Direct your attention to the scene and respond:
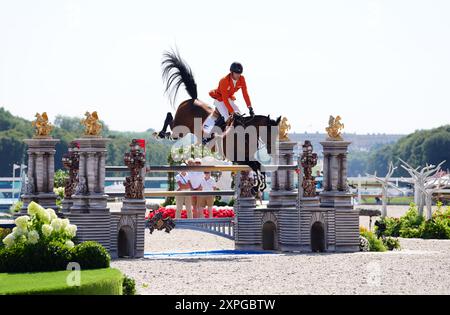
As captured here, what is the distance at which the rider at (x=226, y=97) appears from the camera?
29.8 meters

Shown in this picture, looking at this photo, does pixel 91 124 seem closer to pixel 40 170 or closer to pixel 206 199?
pixel 40 170

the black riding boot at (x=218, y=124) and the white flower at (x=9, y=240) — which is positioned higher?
the black riding boot at (x=218, y=124)

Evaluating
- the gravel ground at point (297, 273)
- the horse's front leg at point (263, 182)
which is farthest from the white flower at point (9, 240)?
the horse's front leg at point (263, 182)

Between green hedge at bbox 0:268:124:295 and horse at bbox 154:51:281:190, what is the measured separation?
9.03 meters

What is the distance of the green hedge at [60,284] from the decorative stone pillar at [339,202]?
11542 mm

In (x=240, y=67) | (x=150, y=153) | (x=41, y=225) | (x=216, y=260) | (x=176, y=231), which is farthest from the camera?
(x=150, y=153)

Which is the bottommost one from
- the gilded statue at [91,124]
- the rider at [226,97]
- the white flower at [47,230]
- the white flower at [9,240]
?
the white flower at [9,240]

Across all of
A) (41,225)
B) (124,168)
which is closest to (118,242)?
(124,168)

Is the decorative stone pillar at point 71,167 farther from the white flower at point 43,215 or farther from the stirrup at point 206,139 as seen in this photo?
the white flower at point 43,215

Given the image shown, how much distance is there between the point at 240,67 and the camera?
2992cm

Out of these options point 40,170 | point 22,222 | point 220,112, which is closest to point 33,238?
point 22,222

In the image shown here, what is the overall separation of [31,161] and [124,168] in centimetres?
306
